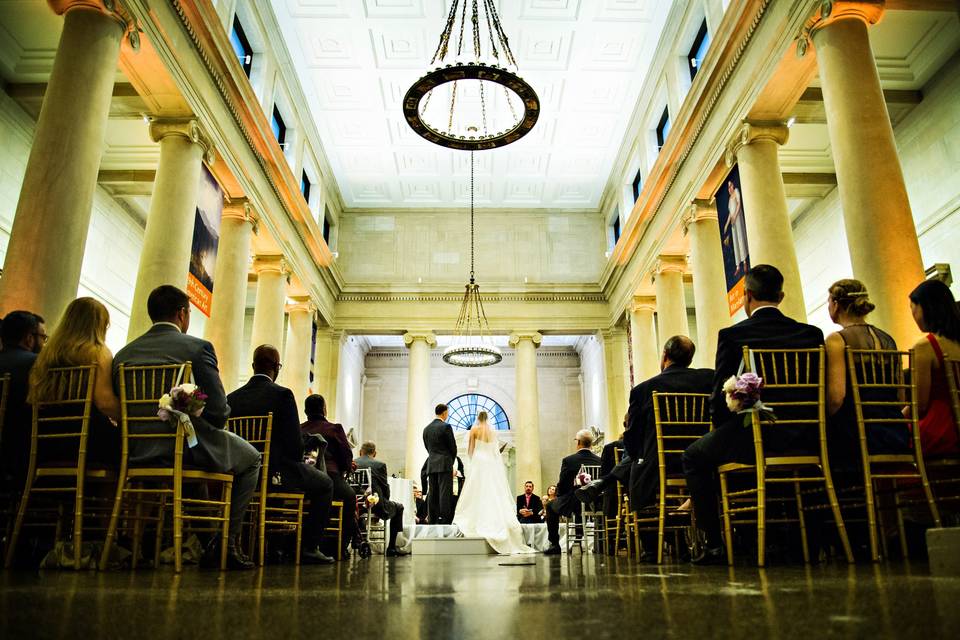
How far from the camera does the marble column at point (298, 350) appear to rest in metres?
15.3

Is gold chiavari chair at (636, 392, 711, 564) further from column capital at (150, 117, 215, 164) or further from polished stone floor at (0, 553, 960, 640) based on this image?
column capital at (150, 117, 215, 164)

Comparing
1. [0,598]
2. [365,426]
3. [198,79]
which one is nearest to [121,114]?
[198,79]

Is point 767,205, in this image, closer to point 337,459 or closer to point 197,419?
point 337,459

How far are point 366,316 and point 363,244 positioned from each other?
6.69 feet

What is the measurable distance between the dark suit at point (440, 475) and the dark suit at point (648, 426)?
506cm

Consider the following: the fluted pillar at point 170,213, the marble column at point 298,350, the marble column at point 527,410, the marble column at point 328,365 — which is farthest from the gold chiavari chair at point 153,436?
the marble column at point 527,410

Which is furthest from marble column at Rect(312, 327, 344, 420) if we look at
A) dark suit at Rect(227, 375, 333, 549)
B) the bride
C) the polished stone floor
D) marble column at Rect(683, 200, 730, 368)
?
the polished stone floor

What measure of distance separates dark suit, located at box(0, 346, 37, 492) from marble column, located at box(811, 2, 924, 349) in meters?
6.46

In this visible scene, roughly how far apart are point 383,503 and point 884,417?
551 cm

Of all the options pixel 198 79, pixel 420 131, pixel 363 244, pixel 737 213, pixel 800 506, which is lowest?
pixel 800 506

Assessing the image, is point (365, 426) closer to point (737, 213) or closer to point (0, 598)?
point (737, 213)

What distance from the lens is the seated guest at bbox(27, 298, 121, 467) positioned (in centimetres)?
358

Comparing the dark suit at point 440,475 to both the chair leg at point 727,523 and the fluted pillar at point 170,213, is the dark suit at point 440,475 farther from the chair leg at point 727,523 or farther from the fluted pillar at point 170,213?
the chair leg at point 727,523

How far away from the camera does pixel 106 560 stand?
333 cm
